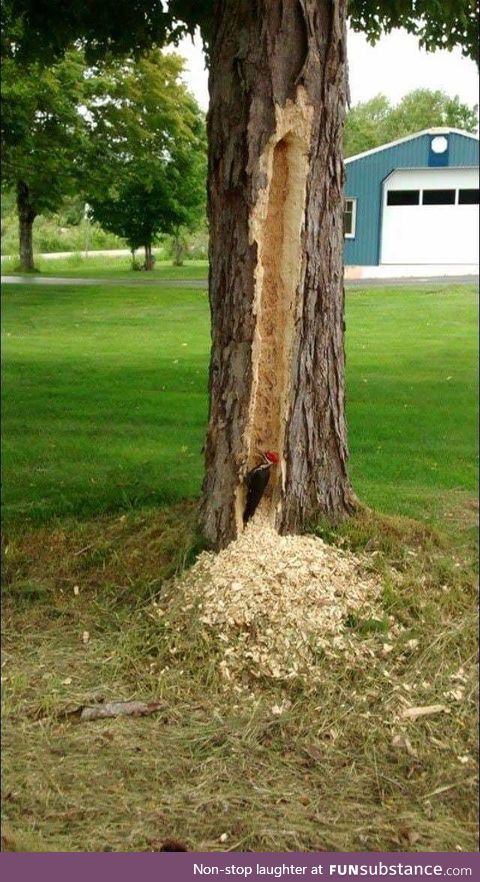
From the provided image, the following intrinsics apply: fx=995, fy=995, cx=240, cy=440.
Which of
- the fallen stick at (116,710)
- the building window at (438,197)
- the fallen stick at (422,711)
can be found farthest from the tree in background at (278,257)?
the fallen stick at (422,711)

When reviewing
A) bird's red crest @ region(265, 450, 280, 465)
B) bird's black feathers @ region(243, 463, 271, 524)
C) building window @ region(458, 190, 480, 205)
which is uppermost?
building window @ region(458, 190, 480, 205)

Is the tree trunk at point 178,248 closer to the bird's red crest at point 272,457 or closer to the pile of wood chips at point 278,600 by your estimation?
the bird's red crest at point 272,457

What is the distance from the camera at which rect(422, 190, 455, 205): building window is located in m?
3.09

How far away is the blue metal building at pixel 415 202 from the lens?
3084mm

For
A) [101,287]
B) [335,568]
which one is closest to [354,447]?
[335,568]

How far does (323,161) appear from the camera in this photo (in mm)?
2826

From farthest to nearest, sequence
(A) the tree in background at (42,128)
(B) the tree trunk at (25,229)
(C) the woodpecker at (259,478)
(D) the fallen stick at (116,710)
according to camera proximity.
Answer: (A) the tree in background at (42,128)
(B) the tree trunk at (25,229)
(C) the woodpecker at (259,478)
(D) the fallen stick at (116,710)

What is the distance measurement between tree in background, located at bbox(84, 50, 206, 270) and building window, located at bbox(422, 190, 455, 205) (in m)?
0.74

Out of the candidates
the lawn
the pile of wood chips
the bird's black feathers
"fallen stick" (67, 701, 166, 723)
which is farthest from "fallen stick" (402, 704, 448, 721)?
the bird's black feathers

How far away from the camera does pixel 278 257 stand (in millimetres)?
2840

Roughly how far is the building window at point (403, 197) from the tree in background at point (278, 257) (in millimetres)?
289

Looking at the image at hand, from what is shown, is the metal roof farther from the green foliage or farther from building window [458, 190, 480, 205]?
the green foliage

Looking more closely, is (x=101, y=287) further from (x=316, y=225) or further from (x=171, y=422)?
(x=316, y=225)

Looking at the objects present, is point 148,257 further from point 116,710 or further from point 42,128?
point 116,710
